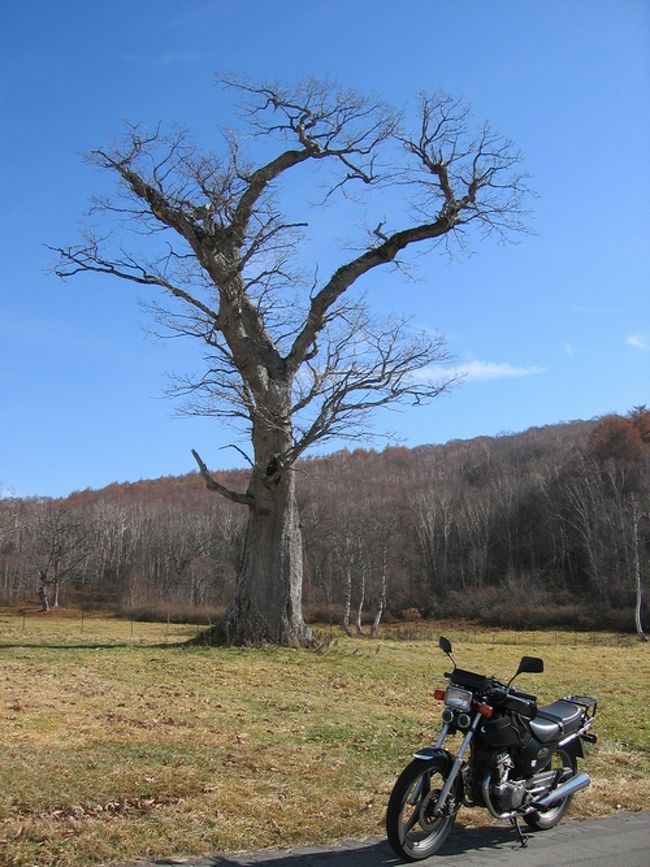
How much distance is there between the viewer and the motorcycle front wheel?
15.7ft

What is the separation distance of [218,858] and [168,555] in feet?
300

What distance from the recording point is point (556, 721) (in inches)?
237

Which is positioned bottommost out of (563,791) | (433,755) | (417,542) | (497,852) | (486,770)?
(497,852)

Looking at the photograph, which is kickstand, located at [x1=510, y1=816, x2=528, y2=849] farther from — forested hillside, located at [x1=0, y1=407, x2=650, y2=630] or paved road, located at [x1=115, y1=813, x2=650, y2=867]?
forested hillside, located at [x1=0, y1=407, x2=650, y2=630]

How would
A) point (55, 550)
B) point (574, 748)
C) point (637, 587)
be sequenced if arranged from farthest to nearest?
point (55, 550) → point (637, 587) → point (574, 748)

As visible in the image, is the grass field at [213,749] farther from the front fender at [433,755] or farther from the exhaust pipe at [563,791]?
the front fender at [433,755]

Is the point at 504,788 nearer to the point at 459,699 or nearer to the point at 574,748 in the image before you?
the point at 459,699

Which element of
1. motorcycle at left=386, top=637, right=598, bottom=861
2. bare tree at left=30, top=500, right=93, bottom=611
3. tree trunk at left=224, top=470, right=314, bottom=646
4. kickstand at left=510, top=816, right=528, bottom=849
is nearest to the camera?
motorcycle at left=386, top=637, right=598, bottom=861

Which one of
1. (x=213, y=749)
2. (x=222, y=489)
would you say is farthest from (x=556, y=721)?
(x=222, y=489)

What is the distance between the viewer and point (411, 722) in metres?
9.78

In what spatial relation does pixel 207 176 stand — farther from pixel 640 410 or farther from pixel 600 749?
pixel 640 410

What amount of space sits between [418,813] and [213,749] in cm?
293

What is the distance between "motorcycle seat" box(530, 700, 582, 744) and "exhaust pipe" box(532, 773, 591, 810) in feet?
1.08

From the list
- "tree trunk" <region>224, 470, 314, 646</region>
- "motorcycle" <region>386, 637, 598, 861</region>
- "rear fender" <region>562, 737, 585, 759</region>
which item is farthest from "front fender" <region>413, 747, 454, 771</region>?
"tree trunk" <region>224, 470, 314, 646</region>
